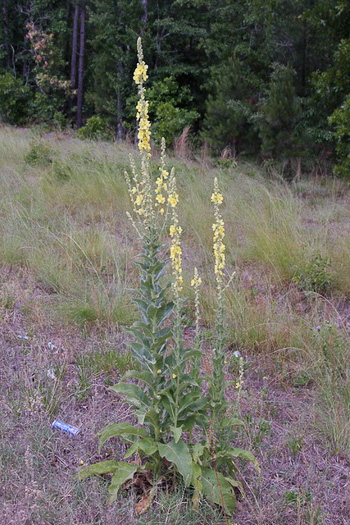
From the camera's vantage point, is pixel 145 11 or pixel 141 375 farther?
pixel 145 11

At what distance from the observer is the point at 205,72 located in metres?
14.4

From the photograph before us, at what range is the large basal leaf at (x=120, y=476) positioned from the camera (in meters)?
2.14

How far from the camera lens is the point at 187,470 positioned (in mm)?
2090

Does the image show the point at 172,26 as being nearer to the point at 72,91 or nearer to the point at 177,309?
the point at 72,91

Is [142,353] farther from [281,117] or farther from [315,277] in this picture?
[281,117]

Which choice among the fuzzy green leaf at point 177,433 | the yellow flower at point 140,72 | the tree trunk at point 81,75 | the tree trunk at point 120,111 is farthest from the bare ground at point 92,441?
the tree trunk at point 81,75

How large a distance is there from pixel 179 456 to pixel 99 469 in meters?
0.39

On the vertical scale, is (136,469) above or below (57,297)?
above

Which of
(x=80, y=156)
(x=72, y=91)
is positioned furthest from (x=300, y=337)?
(x=72, y=91)

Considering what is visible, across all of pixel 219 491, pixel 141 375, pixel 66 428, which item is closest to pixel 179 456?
pixel 219 491

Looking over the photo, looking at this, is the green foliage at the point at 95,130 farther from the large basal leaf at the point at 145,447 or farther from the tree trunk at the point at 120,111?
the large basal leaf at the point at 145,447

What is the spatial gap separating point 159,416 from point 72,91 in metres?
18.0

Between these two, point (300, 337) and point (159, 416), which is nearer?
point (159, 416)

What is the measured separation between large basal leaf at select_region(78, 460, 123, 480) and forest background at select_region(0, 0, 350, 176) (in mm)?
7263
